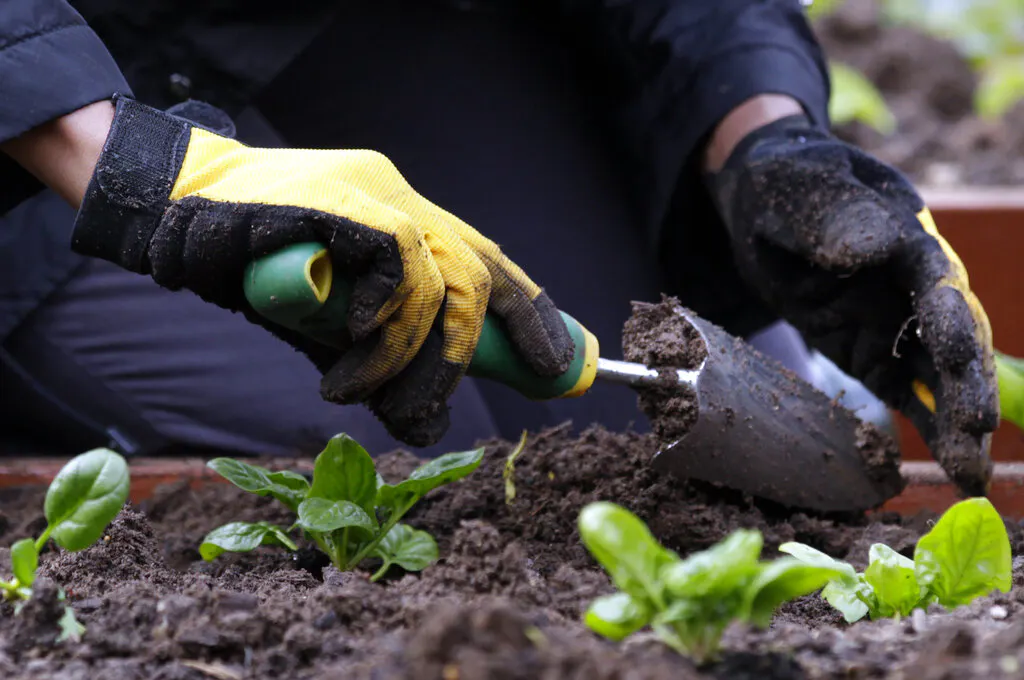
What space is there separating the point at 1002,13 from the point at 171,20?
4128mm

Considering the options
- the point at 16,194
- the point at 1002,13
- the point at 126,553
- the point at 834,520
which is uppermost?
the point at 16,194

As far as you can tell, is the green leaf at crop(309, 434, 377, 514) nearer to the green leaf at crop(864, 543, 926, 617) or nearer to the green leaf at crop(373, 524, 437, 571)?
the green leaf at crop(373, 524, 437, 571)

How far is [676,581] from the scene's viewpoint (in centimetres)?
64

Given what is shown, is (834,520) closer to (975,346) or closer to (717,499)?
(717,499)

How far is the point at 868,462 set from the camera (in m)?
1.39

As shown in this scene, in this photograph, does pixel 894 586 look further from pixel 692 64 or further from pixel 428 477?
pixel 692 64

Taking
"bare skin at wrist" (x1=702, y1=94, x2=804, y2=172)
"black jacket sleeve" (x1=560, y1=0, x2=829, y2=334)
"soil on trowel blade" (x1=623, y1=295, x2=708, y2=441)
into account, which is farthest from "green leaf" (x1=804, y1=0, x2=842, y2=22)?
"soil on trowel blade" (x1=623, y1=295, x2=708, y2=441)

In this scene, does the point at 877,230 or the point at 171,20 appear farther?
the point at 171,20

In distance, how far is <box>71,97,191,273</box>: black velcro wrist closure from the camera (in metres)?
1.04

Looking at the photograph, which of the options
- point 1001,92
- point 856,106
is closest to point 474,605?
point 856,106

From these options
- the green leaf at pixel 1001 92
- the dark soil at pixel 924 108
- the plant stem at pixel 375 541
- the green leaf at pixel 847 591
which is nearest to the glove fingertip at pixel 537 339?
the plant stem at pixel 375 541

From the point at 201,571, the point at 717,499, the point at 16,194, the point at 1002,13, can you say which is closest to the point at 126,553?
the point at 201,571

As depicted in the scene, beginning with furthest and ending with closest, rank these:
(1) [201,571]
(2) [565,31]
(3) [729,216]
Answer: (2) [565,31]
(3) [729,216]
(1) [201,571]

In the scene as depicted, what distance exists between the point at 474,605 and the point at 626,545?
0.69 ft
